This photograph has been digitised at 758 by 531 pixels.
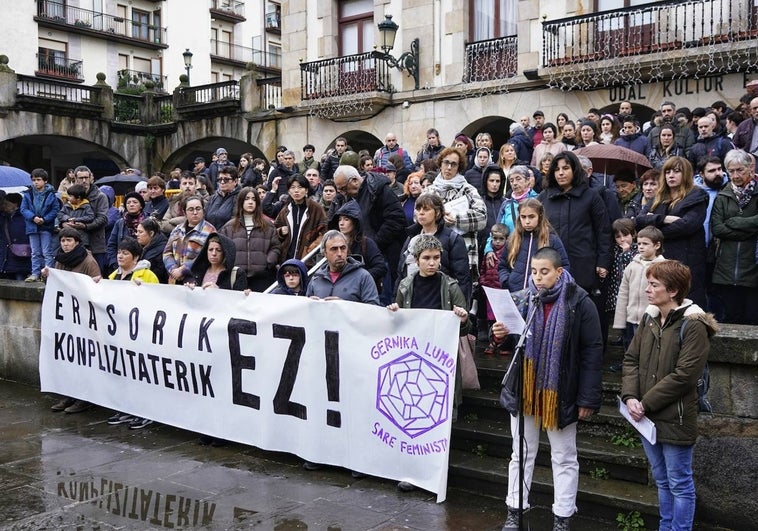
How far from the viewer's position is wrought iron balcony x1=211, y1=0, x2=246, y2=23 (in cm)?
5203

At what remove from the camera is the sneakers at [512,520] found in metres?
5.19

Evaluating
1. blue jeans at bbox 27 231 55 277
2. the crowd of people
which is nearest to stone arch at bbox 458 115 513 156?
the crowd of people

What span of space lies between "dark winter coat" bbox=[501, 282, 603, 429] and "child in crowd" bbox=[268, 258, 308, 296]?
2.97m

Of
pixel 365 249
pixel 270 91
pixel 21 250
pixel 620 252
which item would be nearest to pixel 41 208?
pixel 21 250

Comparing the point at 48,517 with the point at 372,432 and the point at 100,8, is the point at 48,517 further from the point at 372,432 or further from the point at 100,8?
the point at 100,8

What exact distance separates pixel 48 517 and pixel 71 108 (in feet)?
82.9

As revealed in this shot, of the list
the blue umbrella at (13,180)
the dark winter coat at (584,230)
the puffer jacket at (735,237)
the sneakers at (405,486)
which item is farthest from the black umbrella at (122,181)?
the puffer jacket at (735,237)

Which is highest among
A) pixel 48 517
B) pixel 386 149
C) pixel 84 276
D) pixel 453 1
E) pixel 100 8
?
pixel 100 8

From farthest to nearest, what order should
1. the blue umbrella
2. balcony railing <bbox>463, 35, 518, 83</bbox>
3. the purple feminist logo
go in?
balcony railing <bbox>463, 35, 518, 83</bbox>
the blue umbrella
the purple feminist logo

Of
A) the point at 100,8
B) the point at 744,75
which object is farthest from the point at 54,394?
the point at 100,8

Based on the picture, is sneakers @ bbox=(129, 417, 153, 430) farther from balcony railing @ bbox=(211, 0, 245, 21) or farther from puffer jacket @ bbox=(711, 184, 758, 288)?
balcony railing @ bbox=(211, 0, 245, 21)

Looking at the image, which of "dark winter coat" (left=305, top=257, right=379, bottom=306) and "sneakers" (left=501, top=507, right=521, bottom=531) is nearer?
"sneakers" (left=501, top=507, right=521, bottom=531)

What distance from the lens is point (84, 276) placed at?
8.97 m

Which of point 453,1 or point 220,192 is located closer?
point 220,192
